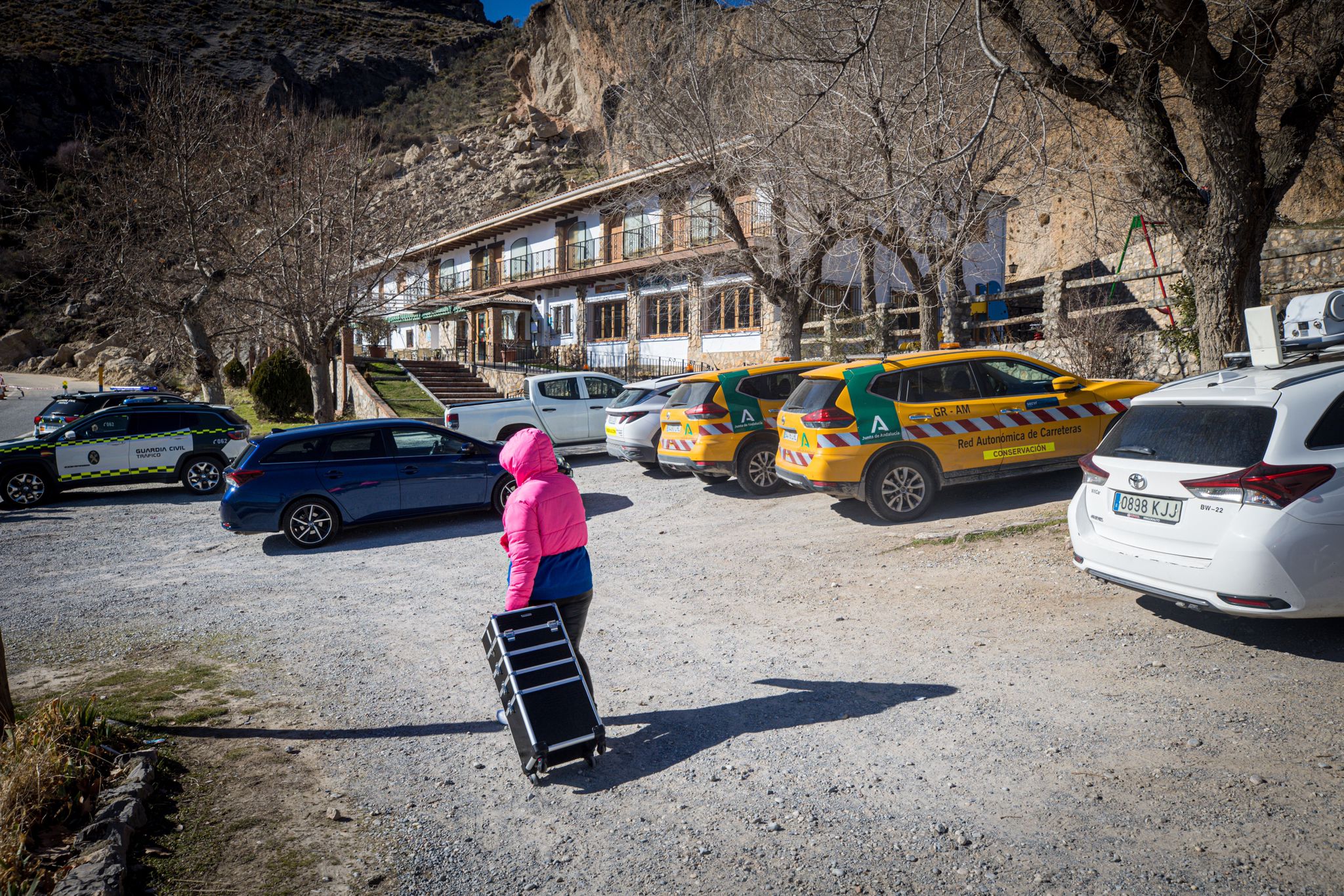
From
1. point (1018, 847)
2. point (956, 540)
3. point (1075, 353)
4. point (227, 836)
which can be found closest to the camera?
point (1018, 847)

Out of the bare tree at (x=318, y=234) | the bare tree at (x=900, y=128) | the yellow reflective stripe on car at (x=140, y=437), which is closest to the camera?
the bare tree at (x=900, y=128)

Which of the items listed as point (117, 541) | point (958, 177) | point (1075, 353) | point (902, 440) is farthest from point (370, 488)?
point (1075, 353)

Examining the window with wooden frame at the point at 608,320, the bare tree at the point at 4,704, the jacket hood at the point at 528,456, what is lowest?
the bare tree at the point at 4,704

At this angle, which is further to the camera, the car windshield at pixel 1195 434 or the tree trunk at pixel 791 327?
the tree trunk at pixel 791 327

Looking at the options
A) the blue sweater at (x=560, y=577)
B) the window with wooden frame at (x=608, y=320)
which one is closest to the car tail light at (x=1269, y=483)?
the blue sweater at (x=560, y=577)

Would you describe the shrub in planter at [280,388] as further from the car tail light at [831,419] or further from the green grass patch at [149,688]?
the green grass patch at [149,688]

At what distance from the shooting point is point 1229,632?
529 cm

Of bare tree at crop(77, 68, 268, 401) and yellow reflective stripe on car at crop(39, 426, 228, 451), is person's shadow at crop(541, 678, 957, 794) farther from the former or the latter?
bare tree at crop(77, 68, 268, 401)

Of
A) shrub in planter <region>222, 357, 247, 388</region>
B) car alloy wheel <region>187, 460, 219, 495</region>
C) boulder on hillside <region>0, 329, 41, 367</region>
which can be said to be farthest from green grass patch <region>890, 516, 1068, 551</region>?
boulder on hillside <region>0, 329, 41, 367</region>

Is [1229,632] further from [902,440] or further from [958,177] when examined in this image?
[958,177]

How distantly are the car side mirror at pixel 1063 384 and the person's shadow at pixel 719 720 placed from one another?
563 centimetres

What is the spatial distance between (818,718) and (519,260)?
35.3 metres

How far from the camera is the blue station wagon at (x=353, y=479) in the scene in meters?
9.94

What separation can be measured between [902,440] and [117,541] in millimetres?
10014
